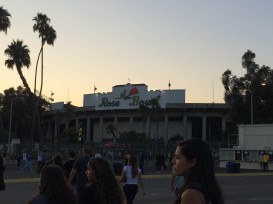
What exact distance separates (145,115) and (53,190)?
85.1 meters

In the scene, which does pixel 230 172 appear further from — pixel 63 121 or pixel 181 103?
pixel 63 121

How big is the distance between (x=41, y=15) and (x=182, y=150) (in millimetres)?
57363

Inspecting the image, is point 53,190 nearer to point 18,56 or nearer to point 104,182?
point 104,182

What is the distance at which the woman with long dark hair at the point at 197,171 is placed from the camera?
10.0ft

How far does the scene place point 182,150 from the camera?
317 centimetres

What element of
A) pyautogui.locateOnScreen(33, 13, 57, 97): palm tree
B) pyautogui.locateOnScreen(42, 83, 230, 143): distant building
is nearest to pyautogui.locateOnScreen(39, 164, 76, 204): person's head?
pyautogui.locateOnScreen(33, 13, 57, 97): palm tree

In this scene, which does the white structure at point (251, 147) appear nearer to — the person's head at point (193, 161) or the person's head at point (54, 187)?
the person's head at point (54, 187)

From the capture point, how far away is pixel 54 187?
4.30 metres

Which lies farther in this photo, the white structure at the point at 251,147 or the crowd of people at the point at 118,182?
the white structure at the point at 251,147

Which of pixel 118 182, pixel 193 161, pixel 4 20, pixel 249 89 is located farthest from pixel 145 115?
pixel 193 161

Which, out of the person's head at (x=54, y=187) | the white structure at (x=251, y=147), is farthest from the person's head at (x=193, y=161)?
the white structure at (x=251, y=147)

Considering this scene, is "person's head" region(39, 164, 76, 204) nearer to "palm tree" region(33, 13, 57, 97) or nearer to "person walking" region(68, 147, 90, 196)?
"person walking" region(68, 147, 90, 196)

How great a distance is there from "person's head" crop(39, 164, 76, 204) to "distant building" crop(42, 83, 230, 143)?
3325 inches

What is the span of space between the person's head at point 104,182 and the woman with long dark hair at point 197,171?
190 cm
